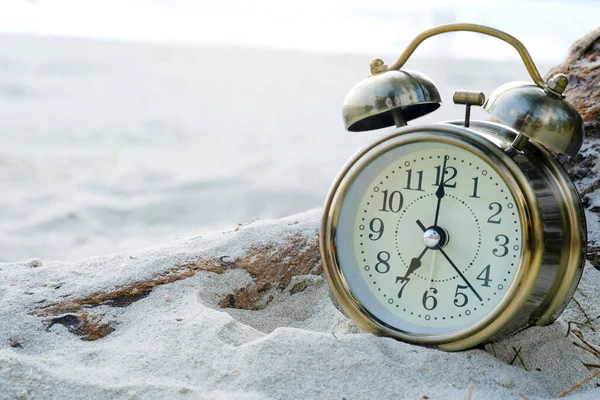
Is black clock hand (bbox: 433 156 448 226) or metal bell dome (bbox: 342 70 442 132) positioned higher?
metal bell dome (bbox: 342 70 442 132)

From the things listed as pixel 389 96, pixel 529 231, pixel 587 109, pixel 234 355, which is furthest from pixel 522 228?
pixel 587 109

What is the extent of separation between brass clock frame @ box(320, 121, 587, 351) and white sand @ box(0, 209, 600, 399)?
6 centimetres

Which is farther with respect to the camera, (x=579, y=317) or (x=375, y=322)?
(x=579, y=317)

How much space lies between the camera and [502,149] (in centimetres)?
144

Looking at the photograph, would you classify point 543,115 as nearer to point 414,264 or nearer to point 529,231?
point 529,231

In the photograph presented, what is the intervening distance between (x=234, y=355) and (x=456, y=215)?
521 mm

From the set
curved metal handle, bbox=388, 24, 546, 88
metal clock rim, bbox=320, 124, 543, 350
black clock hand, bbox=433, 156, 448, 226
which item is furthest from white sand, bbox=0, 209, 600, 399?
curved metal handle, bbox=388, 24, 546, 88

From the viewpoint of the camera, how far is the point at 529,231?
1382 millimetres

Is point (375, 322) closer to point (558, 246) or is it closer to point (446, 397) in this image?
point (446, 397)

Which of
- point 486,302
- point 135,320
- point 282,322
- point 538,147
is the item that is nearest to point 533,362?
point 486,302

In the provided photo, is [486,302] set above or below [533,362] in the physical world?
above

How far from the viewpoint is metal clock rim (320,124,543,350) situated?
1.38m

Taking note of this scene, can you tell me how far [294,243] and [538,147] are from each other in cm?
73

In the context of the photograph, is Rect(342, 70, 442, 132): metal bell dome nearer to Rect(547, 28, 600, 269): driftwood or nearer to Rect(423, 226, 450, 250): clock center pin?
Rect(423, 226, 450, 250): clock center pin
